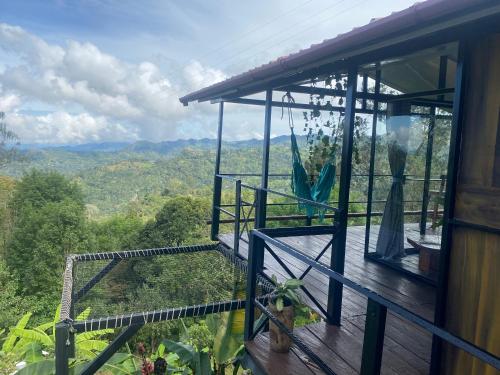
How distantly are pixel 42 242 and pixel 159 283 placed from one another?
8.53 meters

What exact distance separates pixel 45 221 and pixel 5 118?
20434 mm

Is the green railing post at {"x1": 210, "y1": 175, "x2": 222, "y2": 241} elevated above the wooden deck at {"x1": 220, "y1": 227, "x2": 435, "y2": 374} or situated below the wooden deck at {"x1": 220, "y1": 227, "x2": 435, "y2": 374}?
above

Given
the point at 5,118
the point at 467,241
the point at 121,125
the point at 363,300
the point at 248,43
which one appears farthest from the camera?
the point at 121,125

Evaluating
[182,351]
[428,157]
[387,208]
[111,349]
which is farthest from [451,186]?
[111,349]

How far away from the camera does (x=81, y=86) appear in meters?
95.2

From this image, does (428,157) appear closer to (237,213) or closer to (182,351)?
(237,213)

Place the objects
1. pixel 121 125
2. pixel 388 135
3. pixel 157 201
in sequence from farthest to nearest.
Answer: pixel 121 125 → pixel 157 201 → pixel 388 135

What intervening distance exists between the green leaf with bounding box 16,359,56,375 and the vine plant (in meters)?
3.91

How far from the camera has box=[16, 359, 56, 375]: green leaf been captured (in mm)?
3898

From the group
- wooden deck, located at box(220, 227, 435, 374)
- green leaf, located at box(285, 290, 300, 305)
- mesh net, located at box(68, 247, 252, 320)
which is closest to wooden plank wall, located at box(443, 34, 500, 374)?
wooden deck, located at box(220, 227, 435, 374)

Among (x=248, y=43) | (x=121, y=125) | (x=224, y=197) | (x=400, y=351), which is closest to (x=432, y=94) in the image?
(x=400, y=351)

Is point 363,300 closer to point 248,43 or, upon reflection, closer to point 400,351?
point 400,351

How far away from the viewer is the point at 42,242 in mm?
19531

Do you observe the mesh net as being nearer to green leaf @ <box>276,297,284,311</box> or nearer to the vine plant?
green leaf @ <box>276,297,284,311</box>
